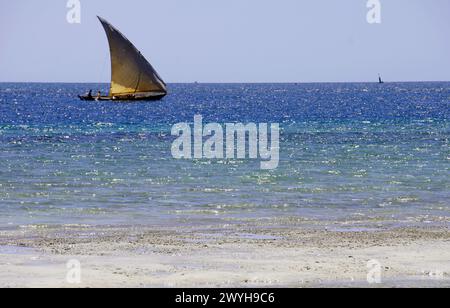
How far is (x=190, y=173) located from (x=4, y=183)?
742 centimetres

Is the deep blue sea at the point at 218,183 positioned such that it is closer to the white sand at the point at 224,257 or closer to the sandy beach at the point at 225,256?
the sandy beach at the point at 225,256

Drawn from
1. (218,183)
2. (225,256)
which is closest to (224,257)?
(225,256)
